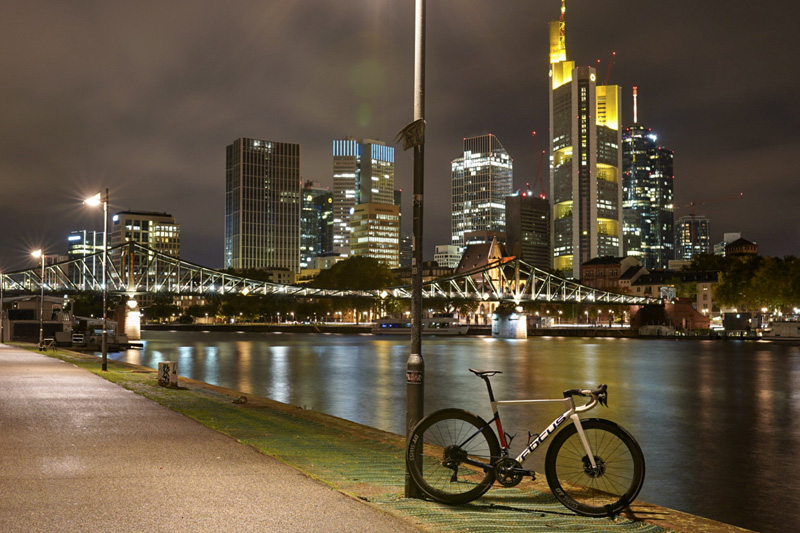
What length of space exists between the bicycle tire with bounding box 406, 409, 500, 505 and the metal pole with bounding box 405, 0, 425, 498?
383mm

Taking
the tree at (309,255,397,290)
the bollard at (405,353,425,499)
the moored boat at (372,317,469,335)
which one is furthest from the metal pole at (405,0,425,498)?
the tree at (309,255,397,290)

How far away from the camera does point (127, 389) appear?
998 inches

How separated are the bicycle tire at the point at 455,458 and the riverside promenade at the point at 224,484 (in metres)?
0.26

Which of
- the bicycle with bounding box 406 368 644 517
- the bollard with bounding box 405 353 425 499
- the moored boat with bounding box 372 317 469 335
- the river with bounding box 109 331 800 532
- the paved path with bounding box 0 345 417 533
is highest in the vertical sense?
the bollard with bounding box 405 353 425 499

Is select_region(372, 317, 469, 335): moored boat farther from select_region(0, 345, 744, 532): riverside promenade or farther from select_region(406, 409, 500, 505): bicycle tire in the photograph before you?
select_region(406, 409, 500, 505): bicycle tire

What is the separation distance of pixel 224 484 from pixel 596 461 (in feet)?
16.3

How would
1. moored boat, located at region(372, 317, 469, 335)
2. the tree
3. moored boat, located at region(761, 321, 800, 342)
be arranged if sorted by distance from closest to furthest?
moored boat, located at region(761, 321, 800, 342), moored boat, located at region(372, 317, 469, 335), the tree

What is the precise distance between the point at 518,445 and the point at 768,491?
7633 mm

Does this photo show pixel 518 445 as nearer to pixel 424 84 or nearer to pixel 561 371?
pixel 424 84

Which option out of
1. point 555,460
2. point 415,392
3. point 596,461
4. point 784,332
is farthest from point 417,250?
point 784,332

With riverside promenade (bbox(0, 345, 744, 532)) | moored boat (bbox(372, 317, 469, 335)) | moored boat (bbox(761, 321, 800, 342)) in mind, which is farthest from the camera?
moored boat (bbox(372, 317, 469, 335))

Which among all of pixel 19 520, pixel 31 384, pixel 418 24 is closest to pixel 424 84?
pixel 418 24

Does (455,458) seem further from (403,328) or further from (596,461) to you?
(403,328)

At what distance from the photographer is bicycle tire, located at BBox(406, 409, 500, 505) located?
32.5 feet
